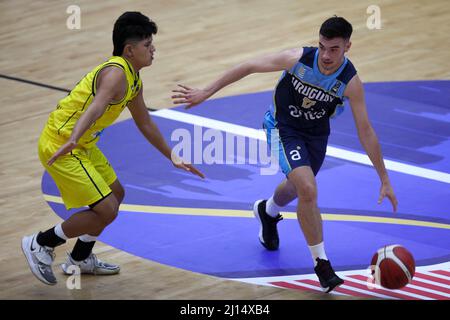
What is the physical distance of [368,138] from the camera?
7.40m

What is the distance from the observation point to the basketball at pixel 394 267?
7.21 m

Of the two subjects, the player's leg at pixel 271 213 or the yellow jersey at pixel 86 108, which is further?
the player's leg at pixel 271 213

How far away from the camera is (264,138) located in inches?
425

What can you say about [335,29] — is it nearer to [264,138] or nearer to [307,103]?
[307,103]

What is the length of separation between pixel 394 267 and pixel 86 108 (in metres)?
2.44

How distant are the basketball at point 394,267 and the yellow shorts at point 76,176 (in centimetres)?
201

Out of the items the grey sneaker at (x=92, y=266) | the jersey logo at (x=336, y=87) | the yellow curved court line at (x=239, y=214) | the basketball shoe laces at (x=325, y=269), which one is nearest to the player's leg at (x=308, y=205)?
the basketball shoe laces at (x=325, y=269)

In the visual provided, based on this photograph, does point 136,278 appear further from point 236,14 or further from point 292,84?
point 236,14

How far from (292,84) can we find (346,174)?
2365 mm

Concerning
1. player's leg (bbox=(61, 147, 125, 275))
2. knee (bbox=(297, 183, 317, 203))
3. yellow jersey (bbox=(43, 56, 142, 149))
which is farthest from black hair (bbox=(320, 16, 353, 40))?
player's leg (bbox=(61, 147, 125, 275))

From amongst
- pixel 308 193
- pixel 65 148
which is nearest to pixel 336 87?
pixel 308 193

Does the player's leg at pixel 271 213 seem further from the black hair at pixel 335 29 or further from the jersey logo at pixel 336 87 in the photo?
the black hair at pixel 335 29

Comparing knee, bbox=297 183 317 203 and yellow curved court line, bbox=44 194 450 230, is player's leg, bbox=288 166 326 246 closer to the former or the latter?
knee, bbox=297 183 317 203
